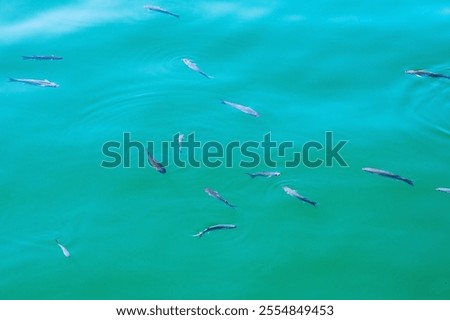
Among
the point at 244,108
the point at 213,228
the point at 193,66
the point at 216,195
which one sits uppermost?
the point at 193,66

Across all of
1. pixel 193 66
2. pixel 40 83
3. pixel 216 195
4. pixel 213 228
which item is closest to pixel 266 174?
pixel 216 195

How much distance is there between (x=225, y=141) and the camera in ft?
17.7

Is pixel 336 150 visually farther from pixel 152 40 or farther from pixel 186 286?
pixel 152 40

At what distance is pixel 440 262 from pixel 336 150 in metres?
1.40

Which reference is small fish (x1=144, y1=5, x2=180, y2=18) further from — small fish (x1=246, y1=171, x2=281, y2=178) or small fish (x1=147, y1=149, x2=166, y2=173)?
small fish (x1=246, y1=171, x2=281, y2=178)

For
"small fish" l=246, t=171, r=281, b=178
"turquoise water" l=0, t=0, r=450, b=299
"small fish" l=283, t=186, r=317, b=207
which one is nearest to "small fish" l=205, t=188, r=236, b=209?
"turquoise water" l=0, t=0, r=450, b=299

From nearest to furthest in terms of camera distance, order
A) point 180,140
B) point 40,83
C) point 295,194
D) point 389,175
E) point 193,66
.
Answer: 1. point 295,194
2. point 389,175
3. point 180,140
4. point 40,83
5. point 193,66

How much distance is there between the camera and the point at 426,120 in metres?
5.57

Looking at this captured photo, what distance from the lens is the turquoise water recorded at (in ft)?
14.6

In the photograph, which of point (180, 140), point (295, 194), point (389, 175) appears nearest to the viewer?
point (295, 194)

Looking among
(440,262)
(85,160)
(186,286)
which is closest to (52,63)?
(85,160)

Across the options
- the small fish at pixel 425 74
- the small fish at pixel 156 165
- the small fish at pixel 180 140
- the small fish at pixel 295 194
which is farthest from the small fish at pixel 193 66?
the small fish at pixel 425 74

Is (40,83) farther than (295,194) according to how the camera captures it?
Yes

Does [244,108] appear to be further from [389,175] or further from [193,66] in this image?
[389,175]
